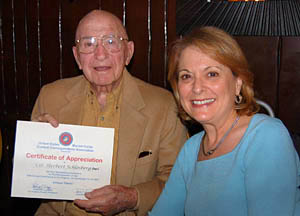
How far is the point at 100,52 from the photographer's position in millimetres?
2051

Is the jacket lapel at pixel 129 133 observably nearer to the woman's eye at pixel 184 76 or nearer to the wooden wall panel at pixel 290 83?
the woman's eye at pixel 184 76

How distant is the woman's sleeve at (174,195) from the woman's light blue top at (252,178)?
0.05m

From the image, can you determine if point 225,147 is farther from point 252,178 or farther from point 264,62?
point 264,62

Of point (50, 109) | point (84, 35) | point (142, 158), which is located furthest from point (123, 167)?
point (84, 35)

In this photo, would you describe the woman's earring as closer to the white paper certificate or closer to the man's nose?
the white paper certificate

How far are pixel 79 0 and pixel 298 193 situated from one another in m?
2.30

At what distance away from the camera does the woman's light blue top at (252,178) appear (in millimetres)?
1287

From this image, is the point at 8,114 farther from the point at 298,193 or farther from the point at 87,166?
the point at 298,193

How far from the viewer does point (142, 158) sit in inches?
80.6

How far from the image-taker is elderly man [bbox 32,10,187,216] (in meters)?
2.04

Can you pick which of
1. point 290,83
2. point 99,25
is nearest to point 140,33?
point 99,25

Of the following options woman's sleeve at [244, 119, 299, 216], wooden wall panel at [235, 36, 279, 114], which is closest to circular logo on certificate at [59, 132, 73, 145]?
woman's sleeve at [244, 119, 299, 216]

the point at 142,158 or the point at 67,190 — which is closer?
the point at 67,190

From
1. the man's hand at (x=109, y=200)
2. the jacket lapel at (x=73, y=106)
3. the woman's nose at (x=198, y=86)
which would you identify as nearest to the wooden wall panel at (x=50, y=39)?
the jacket lapel at (x=73, y=106)
